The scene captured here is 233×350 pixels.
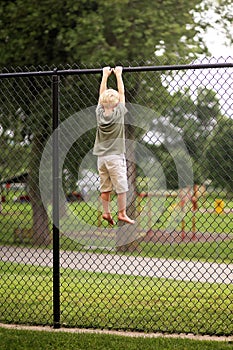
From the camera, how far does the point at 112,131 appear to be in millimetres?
5129

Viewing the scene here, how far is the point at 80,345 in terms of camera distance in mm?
5141

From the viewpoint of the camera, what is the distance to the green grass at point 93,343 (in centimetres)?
507

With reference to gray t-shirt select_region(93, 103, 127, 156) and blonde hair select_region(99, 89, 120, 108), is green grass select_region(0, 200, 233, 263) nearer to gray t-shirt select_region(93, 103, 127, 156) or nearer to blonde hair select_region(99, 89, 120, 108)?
gray t-shirt select_region(93, 103, 127, 156)

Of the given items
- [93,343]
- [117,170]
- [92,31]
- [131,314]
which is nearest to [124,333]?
[93,343]

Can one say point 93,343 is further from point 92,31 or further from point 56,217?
point 92,31

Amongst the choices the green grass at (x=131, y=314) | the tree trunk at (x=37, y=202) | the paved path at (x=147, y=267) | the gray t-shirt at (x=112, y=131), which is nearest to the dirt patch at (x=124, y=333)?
the green grass at (x=131, y=314)

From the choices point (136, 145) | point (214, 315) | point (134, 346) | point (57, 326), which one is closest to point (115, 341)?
point (134, 346)

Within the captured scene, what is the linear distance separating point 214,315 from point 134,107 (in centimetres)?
638

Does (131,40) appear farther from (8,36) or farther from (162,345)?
(162,345)

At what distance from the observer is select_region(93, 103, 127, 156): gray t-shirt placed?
5.11 metres

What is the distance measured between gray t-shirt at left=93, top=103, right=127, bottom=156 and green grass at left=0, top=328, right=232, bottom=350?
1.52 metres

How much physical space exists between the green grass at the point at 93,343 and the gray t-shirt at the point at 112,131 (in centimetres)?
152

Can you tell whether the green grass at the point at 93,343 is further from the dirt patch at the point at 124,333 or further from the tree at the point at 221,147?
the tree at the point at 221,147

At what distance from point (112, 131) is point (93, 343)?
5.58ft
